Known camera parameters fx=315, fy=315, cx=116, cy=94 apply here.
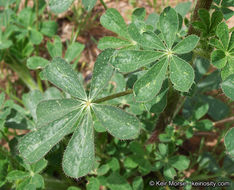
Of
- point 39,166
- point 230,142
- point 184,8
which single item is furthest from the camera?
point 184,8

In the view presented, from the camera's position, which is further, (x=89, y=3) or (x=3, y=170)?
(x=3, y=170)

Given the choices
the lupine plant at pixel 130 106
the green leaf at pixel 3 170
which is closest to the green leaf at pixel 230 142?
the lupine plant at pixel 130 106

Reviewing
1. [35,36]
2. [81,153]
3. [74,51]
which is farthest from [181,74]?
[35,36]

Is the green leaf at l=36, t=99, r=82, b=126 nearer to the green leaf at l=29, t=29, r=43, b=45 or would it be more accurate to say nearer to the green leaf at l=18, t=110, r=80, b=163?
the green leaf at l=18, t=110, r=80, b=163

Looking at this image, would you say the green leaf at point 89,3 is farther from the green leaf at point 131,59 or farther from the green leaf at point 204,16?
the green leaf at point 204,16

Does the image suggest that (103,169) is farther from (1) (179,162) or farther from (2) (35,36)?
(2) (35,36)

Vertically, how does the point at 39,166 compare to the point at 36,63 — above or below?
below
